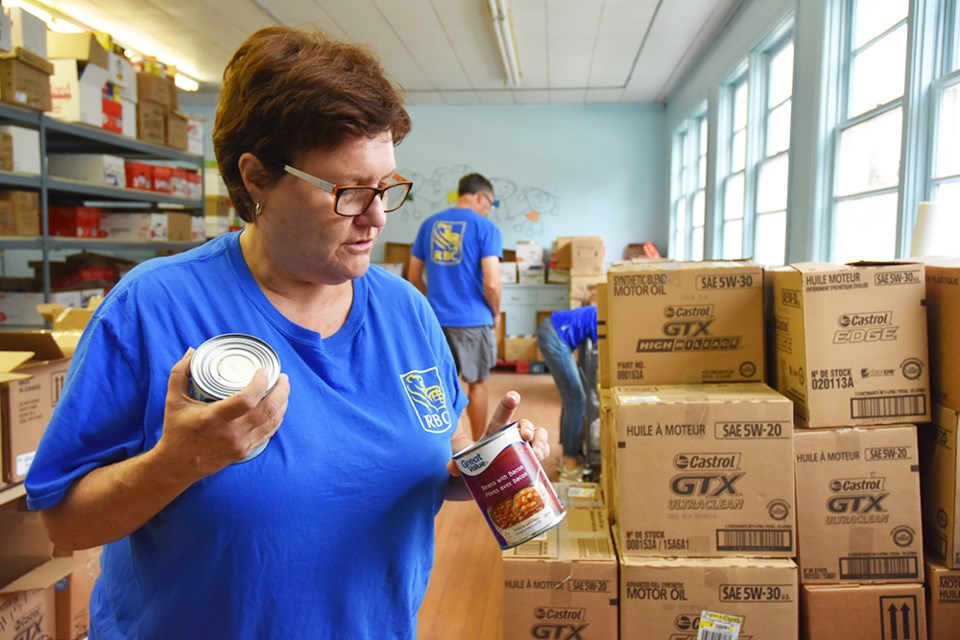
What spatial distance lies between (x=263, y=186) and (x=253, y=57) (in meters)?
0.17

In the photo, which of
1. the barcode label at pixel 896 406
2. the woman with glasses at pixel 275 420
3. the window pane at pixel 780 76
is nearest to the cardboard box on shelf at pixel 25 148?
the woman with glasses at pixel 275 420

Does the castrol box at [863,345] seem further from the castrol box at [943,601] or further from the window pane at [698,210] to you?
the window pane at [698,210]

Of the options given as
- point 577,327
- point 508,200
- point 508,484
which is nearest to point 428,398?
point 508,484

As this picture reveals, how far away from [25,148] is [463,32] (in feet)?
11.8

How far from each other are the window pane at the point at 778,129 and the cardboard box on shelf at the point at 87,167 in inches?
170

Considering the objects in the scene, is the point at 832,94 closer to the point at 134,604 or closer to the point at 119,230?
the point at 134,604

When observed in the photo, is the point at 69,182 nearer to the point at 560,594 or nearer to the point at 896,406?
the point at 560,594

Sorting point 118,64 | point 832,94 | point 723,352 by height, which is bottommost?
point 723,352

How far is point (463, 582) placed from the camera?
2.80 metres

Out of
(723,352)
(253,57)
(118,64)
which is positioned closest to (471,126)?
(118,64)

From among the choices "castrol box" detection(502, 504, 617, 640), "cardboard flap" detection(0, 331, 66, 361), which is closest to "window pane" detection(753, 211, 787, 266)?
"castrol box" detection(502, 504, 617, 640)

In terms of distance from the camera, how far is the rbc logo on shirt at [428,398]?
103 centimetres

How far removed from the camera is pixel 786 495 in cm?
174

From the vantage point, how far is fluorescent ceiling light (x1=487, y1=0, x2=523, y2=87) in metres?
4.92
